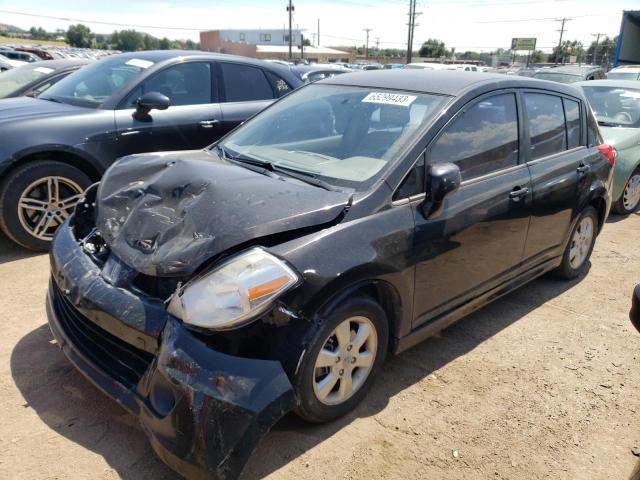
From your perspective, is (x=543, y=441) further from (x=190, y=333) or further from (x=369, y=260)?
(x=190, y=333)

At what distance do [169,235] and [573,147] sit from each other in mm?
3309

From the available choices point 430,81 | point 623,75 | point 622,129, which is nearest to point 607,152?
point 430,81

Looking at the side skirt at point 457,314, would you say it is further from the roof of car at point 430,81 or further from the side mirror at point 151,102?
the side mirror at point 151,102

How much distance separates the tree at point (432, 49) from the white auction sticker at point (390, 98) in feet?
290

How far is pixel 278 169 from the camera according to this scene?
300 centimetres

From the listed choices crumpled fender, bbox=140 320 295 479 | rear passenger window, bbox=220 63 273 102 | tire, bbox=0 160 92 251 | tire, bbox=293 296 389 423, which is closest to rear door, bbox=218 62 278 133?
rear passenger window, bbox=220 63 273 102

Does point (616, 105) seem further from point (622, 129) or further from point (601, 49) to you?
point (601, 49)

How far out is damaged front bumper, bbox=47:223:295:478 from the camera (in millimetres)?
1954

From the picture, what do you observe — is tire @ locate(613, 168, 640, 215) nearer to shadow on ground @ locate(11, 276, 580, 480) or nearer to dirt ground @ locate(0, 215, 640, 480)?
dirt ground @ locate(0, 215, 640, 480)

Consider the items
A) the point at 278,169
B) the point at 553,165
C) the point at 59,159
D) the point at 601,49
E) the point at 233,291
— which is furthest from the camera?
the point at 601,49

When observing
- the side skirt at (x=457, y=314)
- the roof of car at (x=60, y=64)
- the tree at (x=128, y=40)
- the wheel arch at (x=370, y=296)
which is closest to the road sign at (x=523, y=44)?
the tree at (x=128, y=40)

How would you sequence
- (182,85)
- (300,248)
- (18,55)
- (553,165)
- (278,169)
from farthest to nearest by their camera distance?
(18,55) → (182,85) → (553,165) → (278,169) → (300,248)

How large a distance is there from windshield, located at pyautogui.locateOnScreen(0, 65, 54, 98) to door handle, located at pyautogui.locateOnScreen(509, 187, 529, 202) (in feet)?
21.6

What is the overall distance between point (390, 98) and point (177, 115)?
2.82 metres
